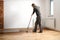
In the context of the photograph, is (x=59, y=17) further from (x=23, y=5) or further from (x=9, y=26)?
(x=9, y=26)

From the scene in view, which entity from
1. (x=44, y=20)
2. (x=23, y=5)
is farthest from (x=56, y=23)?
(x=23, y=5)

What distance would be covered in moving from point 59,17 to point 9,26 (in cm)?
308

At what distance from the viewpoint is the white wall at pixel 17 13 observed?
7.43 m

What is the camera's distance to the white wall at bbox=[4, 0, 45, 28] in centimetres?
743

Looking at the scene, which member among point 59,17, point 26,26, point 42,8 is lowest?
point 26,26

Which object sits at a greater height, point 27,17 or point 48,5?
point 48,5

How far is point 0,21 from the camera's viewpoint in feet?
20.5

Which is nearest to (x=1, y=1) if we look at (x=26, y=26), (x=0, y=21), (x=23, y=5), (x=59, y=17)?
(x=0, y=21)

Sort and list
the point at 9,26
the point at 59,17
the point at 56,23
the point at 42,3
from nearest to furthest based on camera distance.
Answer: the point at 59,17 → the point at 56,23 → the point at 9,26 → the point at 42,3

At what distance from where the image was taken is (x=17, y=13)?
7555 mm

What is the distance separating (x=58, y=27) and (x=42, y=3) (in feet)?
8.43

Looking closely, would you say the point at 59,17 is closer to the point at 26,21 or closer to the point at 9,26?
the point at 26,21

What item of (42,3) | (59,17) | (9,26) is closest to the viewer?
(59,17)

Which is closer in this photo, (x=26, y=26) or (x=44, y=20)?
(x=26, y=26)
